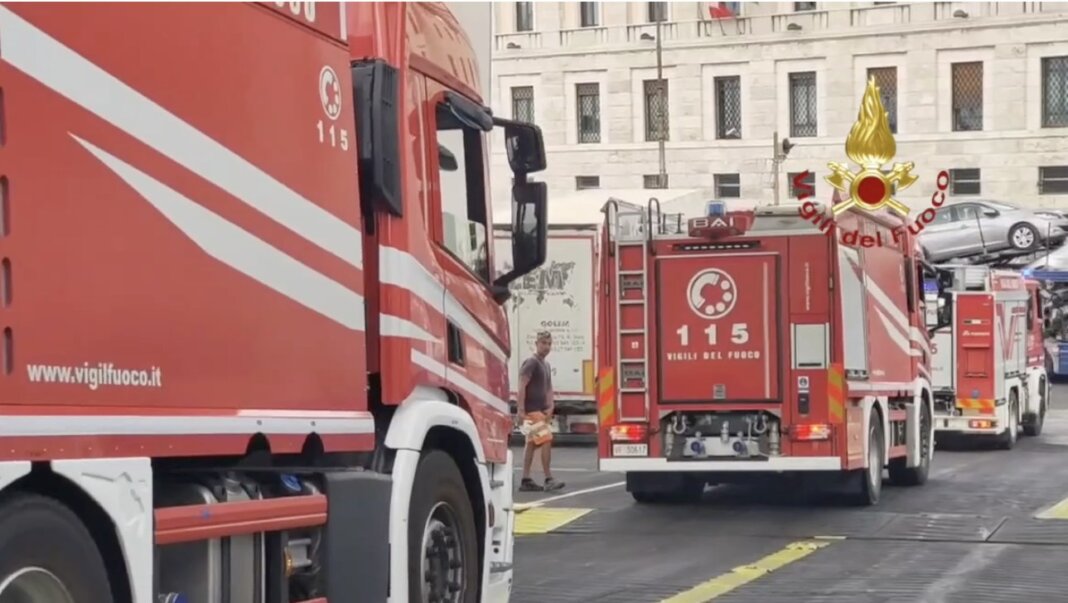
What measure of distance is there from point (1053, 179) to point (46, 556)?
50746 millimetres

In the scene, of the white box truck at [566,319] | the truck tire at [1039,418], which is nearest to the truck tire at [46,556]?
the white box truck at [566,319]

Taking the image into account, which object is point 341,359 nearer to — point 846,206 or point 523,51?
point 846,206

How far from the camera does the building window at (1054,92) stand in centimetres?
5216

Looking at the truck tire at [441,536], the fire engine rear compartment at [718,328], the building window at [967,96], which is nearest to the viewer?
the truck tire at [441,536]

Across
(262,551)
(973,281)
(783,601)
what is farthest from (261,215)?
(973,281)

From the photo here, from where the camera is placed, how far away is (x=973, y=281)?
87.8 feet

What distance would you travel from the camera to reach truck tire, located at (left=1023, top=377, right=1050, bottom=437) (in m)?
29.3

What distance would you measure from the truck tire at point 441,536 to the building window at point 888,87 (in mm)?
46662

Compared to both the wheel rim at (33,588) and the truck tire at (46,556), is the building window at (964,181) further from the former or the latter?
the wheel rim at (33,588)

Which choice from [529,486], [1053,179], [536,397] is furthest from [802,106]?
[529,486]

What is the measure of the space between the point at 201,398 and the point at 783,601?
5.52m

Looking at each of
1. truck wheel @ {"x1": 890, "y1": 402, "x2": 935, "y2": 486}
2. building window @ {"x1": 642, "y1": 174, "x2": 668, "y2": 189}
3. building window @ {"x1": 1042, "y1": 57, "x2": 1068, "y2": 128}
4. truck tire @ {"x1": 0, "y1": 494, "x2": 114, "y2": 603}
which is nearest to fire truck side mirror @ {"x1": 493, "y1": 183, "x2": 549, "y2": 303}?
truck tire @ {"x1": 0, "y1": 494, "x2": 114, "y2": 603}

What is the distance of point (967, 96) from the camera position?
53.7 m

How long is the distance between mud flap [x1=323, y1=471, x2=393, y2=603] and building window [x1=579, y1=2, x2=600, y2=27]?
5097cm
